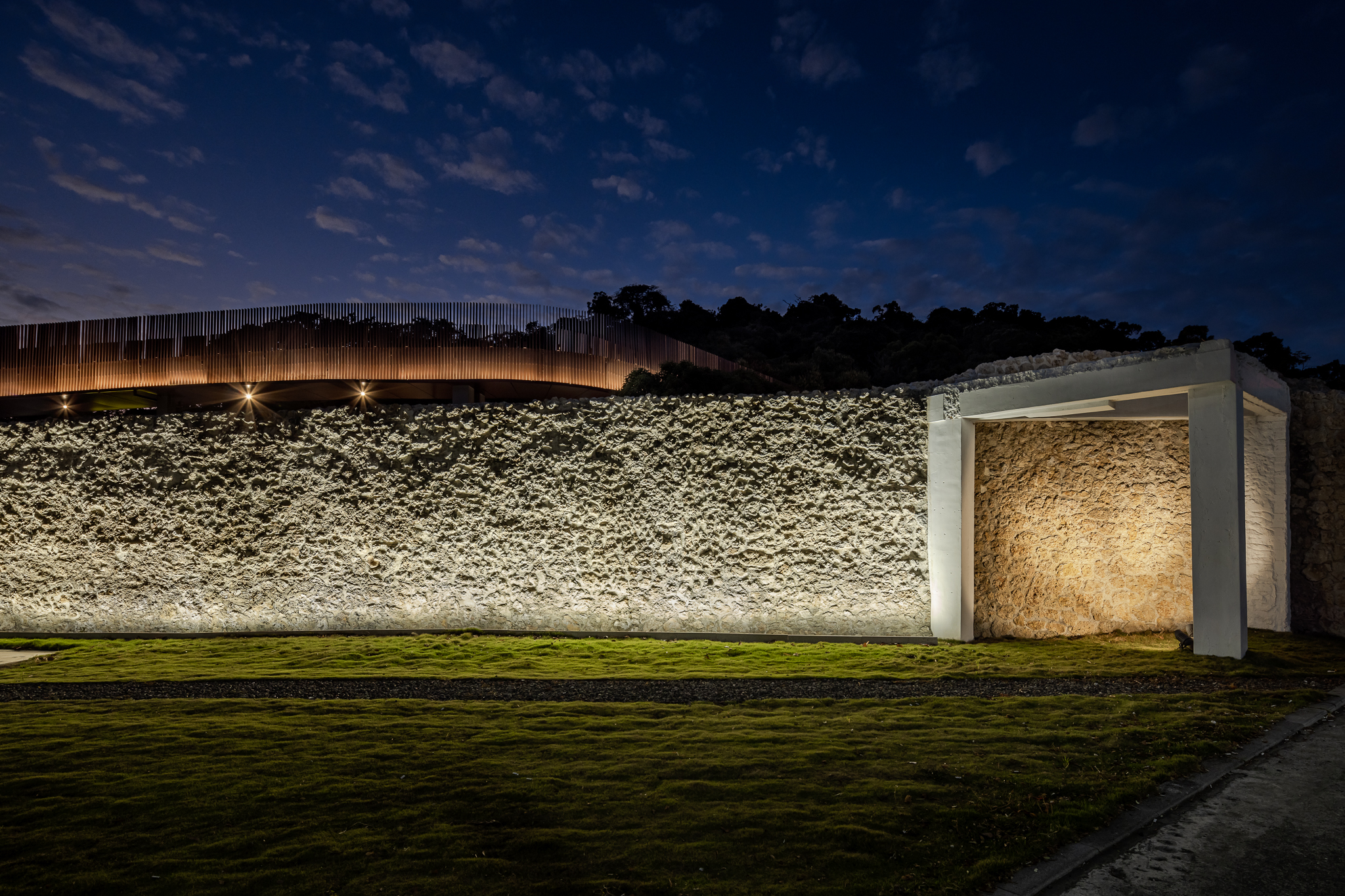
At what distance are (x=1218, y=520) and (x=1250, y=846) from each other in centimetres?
451

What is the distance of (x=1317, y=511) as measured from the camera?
8.30 metres

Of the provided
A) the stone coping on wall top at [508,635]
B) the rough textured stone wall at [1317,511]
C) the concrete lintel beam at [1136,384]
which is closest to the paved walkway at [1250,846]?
the concrete lintel beam at [1136,384]

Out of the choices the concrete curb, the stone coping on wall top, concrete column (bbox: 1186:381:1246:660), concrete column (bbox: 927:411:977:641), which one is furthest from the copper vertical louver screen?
the concrete curb

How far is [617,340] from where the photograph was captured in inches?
545

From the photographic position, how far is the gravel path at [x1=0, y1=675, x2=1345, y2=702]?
224 inches

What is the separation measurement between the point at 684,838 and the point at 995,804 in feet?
4.90

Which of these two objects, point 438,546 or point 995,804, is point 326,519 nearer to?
point 438,546

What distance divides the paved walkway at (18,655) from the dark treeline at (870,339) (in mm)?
8809

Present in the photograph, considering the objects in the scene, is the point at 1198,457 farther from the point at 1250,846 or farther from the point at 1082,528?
the point at 1250,846

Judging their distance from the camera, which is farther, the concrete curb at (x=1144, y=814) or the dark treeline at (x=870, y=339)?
the dark treeline at (x=870, y=339)

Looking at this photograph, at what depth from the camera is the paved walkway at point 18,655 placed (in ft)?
26.5

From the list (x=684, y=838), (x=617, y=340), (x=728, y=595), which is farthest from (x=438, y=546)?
(x=684, y=838)

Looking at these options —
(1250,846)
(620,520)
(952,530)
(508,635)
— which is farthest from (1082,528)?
(508,635)

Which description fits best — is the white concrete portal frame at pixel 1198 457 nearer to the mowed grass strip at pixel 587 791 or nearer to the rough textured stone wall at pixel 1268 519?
the rough textured stone wall at pixel 1268 519
